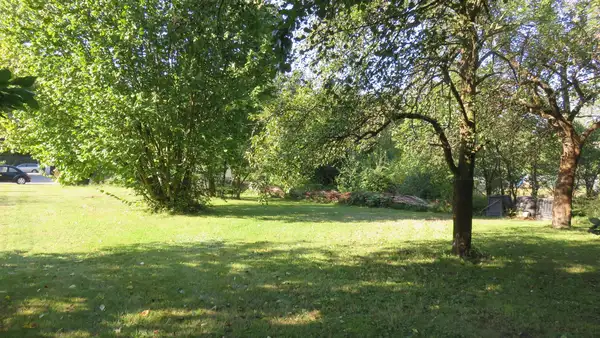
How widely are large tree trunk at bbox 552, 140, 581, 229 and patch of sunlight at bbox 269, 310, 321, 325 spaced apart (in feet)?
38.2

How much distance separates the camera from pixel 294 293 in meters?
5.30

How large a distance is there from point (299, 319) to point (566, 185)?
12049mm

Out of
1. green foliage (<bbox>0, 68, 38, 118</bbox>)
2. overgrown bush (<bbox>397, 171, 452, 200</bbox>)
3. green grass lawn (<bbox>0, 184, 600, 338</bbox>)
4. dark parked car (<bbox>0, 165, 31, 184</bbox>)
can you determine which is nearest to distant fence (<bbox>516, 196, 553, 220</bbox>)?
overgrown bush (<bbox>397, 171, 452, 200</bbox>)

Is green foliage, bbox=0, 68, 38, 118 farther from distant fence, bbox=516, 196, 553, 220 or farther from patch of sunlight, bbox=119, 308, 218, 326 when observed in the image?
distant fence, bbox=516, 196, 553, 220

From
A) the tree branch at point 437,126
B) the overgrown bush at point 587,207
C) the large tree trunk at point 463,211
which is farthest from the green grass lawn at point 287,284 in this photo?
the overgrown bush at point 587,207

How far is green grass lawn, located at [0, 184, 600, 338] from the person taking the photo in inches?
166

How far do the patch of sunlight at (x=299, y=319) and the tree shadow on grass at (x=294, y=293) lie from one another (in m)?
0.01

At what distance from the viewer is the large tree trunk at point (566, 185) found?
12.5 meters

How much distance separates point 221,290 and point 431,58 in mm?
4768

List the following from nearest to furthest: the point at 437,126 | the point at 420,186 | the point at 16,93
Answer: the point at 16,93 → the point at 437,126 → the point at 420,186

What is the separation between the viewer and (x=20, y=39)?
1201cm

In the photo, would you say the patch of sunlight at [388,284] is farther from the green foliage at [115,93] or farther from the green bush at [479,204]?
the green bush at [479,204]

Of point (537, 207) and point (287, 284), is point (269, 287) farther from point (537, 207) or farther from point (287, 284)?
point (537, 207)

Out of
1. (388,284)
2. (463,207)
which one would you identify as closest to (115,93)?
(388,284)
